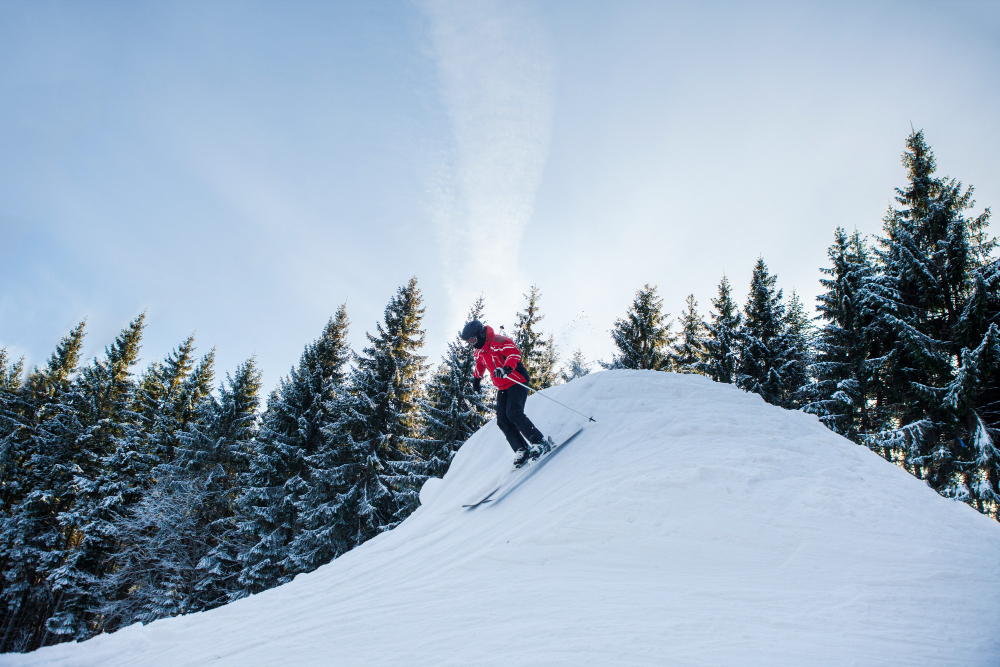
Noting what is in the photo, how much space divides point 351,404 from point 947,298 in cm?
1940

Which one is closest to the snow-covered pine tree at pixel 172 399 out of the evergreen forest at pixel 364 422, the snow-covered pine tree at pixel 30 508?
the evergreen forest at pixel 364 422

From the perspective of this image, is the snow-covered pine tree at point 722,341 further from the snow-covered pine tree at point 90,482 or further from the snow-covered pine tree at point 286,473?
the snow-covered pine tree at point 90,482

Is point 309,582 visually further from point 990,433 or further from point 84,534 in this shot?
point 84,534

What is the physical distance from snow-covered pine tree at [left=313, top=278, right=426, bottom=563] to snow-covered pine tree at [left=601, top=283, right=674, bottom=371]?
9347mm

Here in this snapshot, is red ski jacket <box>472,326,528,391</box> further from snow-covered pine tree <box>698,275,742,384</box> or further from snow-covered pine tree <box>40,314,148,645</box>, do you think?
snow-covered pine tree <box>40,314,148,645</box>

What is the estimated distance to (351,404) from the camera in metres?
16.9

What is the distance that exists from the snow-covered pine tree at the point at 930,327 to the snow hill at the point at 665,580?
9961mm

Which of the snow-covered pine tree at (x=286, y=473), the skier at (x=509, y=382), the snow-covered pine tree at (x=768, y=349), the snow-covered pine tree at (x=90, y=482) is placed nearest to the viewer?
the skier at (x=509, y=382)

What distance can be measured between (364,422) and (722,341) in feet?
50.2

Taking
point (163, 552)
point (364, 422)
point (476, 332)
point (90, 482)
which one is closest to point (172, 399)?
point (90, 482)

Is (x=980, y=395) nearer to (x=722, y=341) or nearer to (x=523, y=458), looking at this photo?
(x=722, y=341)

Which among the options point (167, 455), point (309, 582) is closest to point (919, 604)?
point (309, 582)

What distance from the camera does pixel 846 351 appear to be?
1516cm

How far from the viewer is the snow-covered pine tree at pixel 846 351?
47.1 feet
